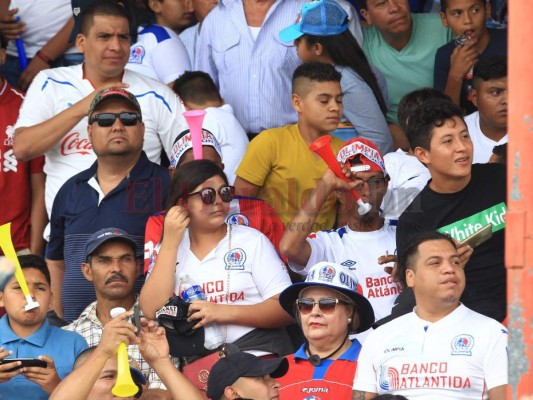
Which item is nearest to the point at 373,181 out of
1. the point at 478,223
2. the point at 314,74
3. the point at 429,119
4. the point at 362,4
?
the point at 429,119

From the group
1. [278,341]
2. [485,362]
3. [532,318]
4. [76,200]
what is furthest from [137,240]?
[532,318]

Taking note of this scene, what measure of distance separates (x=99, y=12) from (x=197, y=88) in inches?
35.3

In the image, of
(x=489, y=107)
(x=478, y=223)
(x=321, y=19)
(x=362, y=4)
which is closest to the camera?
(x=478, y=223)

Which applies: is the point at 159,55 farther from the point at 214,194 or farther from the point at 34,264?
the point at 34,264

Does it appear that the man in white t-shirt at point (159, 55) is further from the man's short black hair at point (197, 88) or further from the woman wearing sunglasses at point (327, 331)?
the woman wearing sunglasses at point (327, 331)

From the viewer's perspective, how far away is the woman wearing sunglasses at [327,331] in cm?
635

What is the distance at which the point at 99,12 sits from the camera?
28.3 feet

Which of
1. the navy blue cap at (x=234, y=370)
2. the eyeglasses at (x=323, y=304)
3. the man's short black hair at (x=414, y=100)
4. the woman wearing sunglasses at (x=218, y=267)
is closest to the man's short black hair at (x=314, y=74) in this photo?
the man's short black hair at (x=414, y=100)

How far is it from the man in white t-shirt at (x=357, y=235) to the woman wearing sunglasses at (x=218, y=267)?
0.20 meters

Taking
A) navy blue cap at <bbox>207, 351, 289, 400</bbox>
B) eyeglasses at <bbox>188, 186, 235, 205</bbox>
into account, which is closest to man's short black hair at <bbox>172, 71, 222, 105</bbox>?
eyeglasses at <bbox>188, 186, 235, 205</bbox>

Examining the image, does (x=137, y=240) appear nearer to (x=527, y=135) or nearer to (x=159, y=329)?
(x=159, y=329)

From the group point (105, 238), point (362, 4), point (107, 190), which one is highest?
point (362, 4)

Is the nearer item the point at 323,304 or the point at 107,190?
the point at 323,304

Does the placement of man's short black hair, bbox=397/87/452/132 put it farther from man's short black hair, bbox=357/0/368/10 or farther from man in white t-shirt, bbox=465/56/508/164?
man's short black hair, bbox=357/0/368/10
